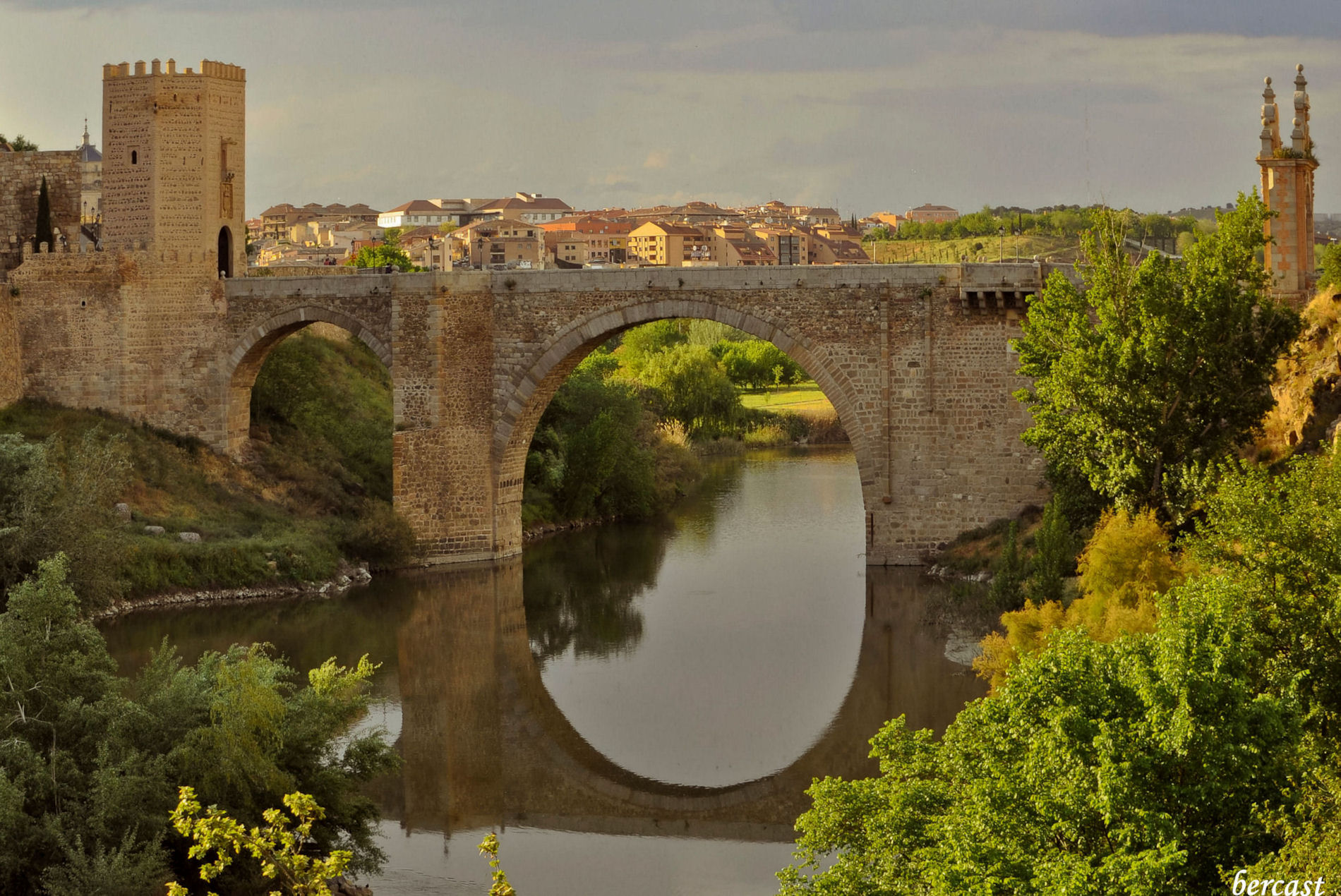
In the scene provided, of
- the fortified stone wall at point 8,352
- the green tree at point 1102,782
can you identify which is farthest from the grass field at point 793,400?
the green tree at point 1102,782

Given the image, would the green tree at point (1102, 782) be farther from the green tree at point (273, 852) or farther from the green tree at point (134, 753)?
the green tree at point (134, 753)

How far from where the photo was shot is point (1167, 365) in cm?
1778

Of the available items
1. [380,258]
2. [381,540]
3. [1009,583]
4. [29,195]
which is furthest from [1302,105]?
[380,258]

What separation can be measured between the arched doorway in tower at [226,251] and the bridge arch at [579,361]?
5714 millimetres

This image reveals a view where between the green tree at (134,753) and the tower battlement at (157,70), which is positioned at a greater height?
the tower battlement at (157,70)

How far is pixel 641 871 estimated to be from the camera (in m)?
13.6

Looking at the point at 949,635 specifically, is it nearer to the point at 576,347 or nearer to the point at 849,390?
the point at 849,390

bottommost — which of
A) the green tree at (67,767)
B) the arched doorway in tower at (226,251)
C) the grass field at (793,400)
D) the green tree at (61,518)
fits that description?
the green tree at (67,767)

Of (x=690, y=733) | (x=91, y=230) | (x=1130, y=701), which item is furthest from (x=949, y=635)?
(x=91, y=230)

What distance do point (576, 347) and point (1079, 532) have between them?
864 cm

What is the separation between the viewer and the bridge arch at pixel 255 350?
81.8 feet

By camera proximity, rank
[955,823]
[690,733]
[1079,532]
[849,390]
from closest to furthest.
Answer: [955,823], [690,733], [1079,532], [849,390]

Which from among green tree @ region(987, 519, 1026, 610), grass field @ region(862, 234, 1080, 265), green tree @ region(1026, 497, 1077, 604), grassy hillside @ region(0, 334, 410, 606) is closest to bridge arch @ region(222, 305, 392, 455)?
grassy hillside @ region(0, 334, 410, 606)

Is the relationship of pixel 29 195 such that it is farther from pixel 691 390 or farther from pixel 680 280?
pixel 691 390
